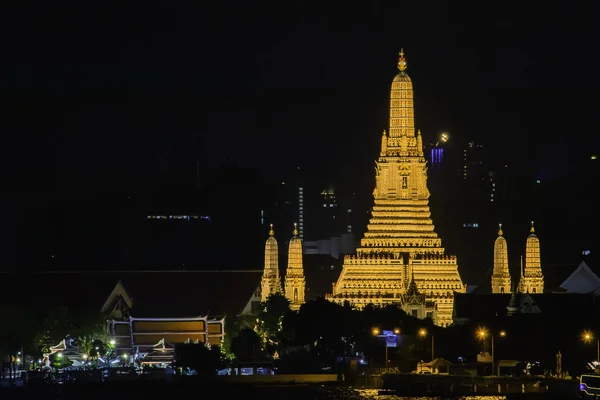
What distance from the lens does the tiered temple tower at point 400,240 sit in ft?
290

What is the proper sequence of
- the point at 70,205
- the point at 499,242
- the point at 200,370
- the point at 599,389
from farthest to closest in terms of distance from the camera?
the point at 70,205 < the point at 499,242 < the point at 200,370 < the point at 599,389

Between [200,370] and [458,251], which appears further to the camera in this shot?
[458,251]

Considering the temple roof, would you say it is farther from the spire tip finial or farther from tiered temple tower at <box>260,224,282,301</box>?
the spire tip finial

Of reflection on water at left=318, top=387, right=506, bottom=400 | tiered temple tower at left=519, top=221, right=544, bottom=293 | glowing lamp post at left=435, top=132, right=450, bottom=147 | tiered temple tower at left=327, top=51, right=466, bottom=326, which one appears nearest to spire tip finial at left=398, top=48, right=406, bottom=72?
tiered temple tower at left=327, top=51, right=466, bottom=326

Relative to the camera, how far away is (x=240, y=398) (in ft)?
226

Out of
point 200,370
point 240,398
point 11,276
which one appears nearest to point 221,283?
point 11,276

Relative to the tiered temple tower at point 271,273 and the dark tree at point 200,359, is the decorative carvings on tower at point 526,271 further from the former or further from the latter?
the dark tree at point 200,359

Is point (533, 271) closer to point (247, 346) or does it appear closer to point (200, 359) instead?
point (247, 346)

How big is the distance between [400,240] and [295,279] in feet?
15.6

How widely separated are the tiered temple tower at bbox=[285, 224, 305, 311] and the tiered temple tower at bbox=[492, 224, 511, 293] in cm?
839

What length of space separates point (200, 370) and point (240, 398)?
7.32 meters

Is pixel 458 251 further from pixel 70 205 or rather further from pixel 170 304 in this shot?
pixel 70 205

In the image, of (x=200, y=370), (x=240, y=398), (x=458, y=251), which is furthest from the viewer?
(x=458, y=251)

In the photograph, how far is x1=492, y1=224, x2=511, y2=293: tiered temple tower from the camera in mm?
90062
